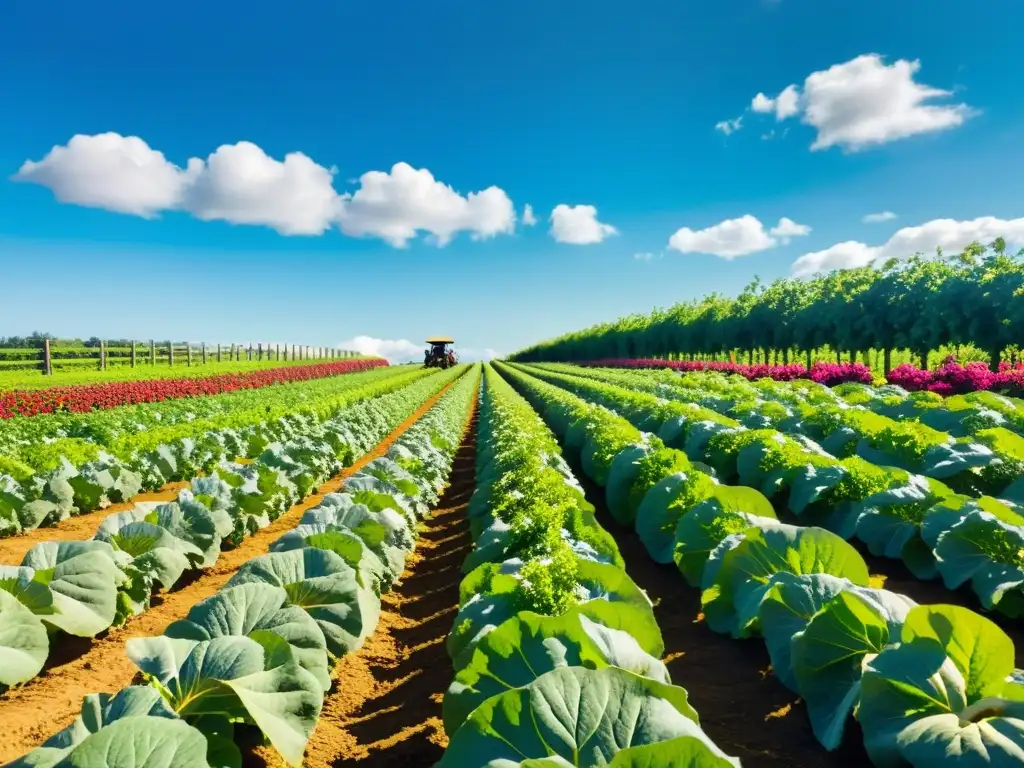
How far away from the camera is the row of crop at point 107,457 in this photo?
7477 millimetres

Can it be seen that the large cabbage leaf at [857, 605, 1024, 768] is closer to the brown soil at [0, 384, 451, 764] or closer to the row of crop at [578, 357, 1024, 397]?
the brown soil at [0, 384, 451, 764]

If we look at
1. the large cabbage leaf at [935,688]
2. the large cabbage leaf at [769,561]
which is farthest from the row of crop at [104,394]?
the large cabbage leaf at [935,688]

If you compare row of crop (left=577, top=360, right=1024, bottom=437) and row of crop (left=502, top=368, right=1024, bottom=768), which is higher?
row of crop (left=577, top=360, right=1024, bottom=437)

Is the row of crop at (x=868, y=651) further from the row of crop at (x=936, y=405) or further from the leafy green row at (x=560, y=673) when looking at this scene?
the row of crop at (x=936, y=405)

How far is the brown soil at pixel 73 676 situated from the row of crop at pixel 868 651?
3749 millimetres

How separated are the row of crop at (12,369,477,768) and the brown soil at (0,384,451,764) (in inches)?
40.9

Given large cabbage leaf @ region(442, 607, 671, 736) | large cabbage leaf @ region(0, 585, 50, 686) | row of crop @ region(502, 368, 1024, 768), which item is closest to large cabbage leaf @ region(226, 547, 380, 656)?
large cabbage leaf @ region(0, 585, 50, 686)

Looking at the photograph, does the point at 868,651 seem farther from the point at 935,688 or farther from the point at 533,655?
the point at 533,655

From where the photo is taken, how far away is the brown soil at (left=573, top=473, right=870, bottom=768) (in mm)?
3174

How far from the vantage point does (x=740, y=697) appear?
148 inches

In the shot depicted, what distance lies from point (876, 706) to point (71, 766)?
9.16 ft

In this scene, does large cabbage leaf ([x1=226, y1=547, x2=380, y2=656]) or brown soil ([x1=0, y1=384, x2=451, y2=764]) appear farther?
large cabbage leaf ([x1=226, y1=547, x2=380, y2=656])

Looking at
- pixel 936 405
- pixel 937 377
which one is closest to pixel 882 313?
pixel 937 377

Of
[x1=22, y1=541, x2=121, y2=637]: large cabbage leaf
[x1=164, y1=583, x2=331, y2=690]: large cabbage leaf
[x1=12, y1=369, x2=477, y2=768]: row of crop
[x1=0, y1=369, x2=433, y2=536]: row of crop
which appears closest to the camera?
[x1=12, y1=369, x2=477, y2=768]: row of crop
